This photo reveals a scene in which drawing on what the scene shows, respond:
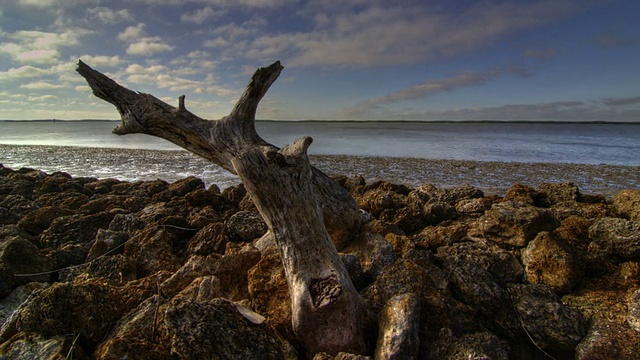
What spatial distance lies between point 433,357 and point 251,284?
1.72 m

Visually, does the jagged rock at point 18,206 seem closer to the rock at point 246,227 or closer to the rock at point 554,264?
the rock at point 246,227

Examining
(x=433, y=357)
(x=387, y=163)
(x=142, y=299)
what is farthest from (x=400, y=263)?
(x=387, y=163)

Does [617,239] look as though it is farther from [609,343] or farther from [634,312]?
[609,343]

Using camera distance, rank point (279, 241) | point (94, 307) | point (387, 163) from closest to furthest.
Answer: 1. point (94, 307)
2. point (279, 241)
3. point (387, 163)

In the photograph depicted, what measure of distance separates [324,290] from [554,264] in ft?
8.78

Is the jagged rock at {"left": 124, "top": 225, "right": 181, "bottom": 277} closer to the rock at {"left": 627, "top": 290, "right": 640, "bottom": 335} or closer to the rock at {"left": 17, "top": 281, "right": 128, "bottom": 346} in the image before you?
the rock at {"left": 17, "top": 281, "right": 128, "bottom": 346}

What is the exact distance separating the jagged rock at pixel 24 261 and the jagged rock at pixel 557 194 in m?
8.30

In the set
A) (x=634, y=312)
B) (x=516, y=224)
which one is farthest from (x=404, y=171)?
(x=634, y=312)

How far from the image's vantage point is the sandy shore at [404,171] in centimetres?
1311

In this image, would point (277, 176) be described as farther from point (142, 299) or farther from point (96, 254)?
point (96, 254)

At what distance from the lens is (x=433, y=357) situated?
96.8 inches

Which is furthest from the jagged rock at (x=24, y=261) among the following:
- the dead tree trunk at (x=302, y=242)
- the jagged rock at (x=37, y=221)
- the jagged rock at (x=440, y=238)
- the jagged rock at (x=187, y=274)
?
the jagged rock at (x=440, y=238)

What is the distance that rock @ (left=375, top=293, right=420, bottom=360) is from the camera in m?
2.32

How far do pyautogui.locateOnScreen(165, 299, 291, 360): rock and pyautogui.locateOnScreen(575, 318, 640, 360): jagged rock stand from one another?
2.41m
